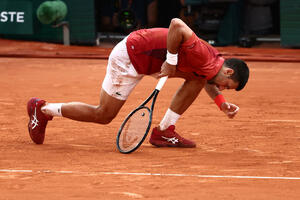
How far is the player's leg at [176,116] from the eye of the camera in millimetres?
5328

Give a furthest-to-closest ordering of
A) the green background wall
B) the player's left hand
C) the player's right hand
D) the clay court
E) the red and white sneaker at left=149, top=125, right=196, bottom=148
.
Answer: the green background wall < the red and white sneaker at left=149, top=125, right=196, bottom=148 < the player's left hand < the player's right hand < the clay court

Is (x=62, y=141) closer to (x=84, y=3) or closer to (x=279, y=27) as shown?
(x=84, y=3)

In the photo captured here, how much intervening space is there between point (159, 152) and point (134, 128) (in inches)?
11.6

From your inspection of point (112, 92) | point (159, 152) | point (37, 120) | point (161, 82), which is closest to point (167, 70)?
point (161, 82)

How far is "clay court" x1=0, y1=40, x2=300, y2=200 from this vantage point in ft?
14.4

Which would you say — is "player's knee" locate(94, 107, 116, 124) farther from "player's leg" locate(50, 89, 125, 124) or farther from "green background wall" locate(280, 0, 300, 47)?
"green background wall" locate(280, 0, 300, 47)

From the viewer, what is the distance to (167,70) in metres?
4.98

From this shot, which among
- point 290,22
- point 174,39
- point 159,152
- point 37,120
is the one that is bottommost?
point 290,22

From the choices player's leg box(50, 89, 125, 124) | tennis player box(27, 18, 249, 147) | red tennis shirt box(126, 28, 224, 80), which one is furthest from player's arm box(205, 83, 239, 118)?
player's leg box(50, 89, 125, 124)

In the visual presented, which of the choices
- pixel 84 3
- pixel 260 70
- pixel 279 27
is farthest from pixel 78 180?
pixel 279 27

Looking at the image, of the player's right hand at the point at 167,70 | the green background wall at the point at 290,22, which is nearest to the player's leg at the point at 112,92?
the player's right hand at the point at 167,70

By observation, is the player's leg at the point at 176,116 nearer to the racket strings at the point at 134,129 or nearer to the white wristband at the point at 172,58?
the racket strings at the point at 134,129

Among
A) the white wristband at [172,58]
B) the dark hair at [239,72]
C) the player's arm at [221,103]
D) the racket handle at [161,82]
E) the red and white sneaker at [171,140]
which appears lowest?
the red and white sneaker at [171,140]

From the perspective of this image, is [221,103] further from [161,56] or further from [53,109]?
[53,109]
